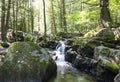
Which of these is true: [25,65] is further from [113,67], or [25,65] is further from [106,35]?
[106,35]

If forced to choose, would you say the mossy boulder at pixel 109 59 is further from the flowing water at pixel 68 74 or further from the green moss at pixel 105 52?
the flowing water at pixel 68 74

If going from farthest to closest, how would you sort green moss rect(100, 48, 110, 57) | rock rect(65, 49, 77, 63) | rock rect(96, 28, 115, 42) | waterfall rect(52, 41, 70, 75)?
rock rect(65, 49, 77, 63)
rock rect(96, 28, 115, 42)
waterfall rect(52, 41, 70, 75)
green moss rect(100, 48, 110, 57)

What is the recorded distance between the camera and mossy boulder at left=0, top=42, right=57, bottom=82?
8.74 meters

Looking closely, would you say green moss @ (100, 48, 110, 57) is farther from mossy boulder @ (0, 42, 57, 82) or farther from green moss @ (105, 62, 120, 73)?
mossy boulder @ (0, 42, 57, 82)

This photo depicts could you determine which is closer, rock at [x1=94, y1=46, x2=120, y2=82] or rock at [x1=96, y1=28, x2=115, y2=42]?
rock at [x1=94, y1=46, x2=120, y2=82]

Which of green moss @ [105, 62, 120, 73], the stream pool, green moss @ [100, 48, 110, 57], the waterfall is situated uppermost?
green moss @ [100, 48, 110, 57]

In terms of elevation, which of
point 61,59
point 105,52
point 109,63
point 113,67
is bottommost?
point 61,59

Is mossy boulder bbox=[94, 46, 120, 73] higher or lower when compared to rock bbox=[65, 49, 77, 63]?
higher

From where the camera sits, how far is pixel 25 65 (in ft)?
29.1

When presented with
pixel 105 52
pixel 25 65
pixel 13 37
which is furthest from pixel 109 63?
pixel 13 37

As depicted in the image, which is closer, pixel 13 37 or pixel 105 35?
pixel 105 35

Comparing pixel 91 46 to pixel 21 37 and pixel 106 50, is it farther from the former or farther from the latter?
pixel 21 37

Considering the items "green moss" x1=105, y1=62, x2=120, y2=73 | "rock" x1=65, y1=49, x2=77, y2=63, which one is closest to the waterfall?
"rock" x1=65, y1=49, x2=77, y2=63

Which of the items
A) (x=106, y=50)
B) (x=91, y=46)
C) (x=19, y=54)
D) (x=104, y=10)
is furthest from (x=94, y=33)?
(x=19, y=54)
